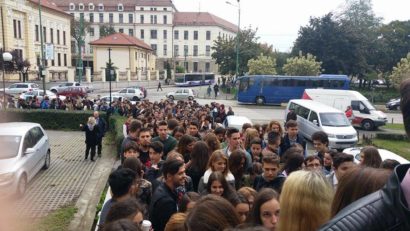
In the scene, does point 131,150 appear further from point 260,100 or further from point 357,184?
point 260,100

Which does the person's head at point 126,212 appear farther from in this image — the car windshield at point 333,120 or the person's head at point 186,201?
the car windshield at point 333,120

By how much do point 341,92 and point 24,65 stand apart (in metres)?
34.7

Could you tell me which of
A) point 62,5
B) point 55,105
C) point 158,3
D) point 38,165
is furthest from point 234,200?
point 62,5

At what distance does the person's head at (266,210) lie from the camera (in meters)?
3.15

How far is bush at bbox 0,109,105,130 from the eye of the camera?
813 inches

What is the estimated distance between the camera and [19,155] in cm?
966

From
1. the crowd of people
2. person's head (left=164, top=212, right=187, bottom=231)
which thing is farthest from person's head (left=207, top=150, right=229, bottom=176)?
person's head (left=164, top=212, right=187, bottom=231)

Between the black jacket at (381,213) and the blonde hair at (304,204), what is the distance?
101 cm

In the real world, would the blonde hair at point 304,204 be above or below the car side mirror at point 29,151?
above

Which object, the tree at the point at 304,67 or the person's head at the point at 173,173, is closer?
the person's head at the point at 173,173

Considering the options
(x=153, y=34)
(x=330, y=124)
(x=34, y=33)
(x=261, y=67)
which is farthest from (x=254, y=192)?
(x=153, y=34)

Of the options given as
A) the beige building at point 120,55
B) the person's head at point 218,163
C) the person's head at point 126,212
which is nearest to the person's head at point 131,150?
the person's head at point 218,163

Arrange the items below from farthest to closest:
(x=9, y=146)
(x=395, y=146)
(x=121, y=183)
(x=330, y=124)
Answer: (x=395, y=146), (x=330, y=124), (x=9, y=146), (x=121, y=183)

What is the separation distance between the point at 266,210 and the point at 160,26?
99428mm
